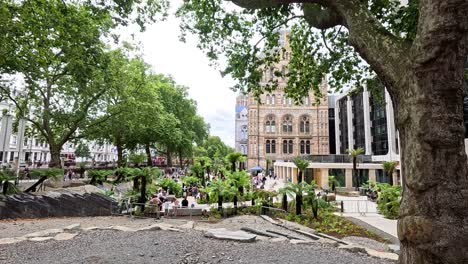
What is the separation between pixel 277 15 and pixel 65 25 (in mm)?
5931

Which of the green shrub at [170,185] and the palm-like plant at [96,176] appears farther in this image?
the palm-like plant at [96,176]

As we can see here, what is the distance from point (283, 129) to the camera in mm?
57000

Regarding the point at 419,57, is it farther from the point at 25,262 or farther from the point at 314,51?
the point at 25,262

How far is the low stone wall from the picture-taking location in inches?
455

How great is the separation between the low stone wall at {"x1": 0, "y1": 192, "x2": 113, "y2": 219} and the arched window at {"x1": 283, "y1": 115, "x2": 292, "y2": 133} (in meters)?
46.2

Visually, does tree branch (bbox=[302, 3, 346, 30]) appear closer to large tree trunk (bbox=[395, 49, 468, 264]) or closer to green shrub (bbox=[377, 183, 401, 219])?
large tree trunk (bbox=[395, 49, 468, 264])

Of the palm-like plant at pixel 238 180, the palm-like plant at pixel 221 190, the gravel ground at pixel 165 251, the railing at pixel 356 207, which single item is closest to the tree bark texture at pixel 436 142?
the gravel ground at pixel 165 251

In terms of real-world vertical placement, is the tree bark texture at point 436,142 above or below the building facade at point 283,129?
below

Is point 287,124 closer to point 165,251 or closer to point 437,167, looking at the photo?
point 165,251

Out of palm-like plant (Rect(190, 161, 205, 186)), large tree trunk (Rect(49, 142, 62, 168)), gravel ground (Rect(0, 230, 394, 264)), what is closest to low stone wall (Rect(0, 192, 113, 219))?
gravel ground (Rect(0, 230, 394, 264))

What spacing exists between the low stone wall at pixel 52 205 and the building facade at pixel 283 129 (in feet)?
142

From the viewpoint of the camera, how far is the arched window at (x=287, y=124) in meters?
57.1

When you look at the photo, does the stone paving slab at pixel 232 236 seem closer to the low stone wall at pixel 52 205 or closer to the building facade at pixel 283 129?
the low stone wall at pixel 52 205

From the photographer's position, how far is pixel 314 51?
31.2 feet
